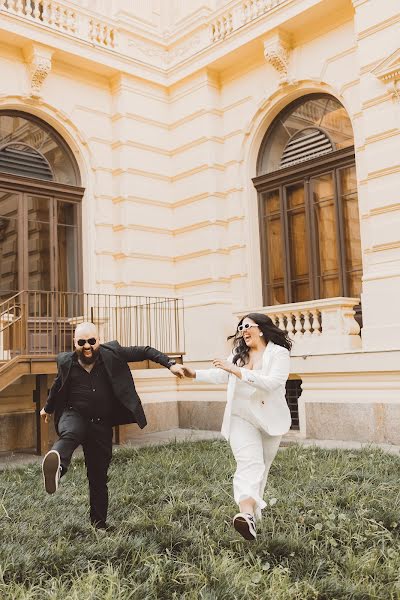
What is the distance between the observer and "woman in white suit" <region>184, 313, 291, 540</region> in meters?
4.66

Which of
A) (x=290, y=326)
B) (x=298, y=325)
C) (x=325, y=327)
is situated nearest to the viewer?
(x=325, y=327)

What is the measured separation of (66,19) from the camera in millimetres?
13008

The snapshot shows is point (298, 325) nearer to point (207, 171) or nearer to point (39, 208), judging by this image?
point (207, 171)

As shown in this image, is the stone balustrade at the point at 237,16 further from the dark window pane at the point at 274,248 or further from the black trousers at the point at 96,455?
the black trousers at the point at 96,455

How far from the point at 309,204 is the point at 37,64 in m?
6.06

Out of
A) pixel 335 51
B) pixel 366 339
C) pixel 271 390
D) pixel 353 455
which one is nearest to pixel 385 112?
pixel 335 51

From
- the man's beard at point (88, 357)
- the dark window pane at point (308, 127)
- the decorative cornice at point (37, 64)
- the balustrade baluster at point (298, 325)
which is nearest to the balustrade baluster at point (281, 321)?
the balustrade baluster at point (298, 325)

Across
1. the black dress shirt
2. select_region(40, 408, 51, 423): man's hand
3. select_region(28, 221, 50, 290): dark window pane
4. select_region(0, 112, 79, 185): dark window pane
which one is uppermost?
select_region(0, 112, 79, 185): dark window pane

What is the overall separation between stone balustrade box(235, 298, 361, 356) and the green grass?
359cm

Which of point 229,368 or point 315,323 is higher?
point 315,323

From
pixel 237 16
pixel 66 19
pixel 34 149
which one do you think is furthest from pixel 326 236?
pixel 66 19

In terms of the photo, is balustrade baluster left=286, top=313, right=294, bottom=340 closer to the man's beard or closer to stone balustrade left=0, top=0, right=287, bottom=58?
stone balustrade left=0, top=0, right=287, bottom=58

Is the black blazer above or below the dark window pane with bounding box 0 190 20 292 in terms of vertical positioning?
below

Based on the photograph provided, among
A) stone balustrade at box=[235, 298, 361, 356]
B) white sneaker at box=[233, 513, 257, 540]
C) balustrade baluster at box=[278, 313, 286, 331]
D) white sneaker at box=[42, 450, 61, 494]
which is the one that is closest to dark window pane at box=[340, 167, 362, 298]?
stone balustrade at box=[235, 298, 361, 356]
